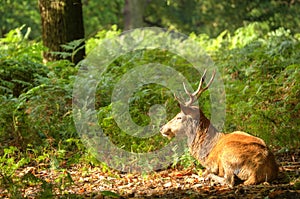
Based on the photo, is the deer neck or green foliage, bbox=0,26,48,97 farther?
green foliage, bbox=0,26,48,97

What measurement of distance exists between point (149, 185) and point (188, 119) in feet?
3.44

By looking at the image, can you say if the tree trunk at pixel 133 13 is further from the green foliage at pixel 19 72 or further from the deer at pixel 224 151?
the deer at pixel 224 151

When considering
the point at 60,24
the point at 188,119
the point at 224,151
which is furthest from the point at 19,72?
the point at 224,151

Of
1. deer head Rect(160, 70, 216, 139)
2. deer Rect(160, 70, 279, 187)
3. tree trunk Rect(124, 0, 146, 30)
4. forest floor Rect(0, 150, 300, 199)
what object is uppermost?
tree trunk Rect(124, 0, 146, 30)

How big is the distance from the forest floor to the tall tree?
14.0ft

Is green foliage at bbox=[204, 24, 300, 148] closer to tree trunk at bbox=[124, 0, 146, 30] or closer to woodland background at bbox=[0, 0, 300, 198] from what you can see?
woodland background at bbox=[0, 0, 300, 198]

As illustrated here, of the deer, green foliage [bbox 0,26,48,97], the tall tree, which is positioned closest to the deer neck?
the deer

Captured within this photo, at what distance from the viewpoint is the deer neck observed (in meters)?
7.29

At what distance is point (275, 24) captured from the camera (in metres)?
25.1

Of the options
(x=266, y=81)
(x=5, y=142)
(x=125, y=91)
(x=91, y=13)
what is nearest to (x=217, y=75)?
(x=266, y=81)

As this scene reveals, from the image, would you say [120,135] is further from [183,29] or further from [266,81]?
[183,29]

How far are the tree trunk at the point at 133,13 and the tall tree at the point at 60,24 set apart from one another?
53.0 feet

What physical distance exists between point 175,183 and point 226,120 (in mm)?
2224

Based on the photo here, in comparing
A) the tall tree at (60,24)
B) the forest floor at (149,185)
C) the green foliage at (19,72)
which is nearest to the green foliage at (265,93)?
the forest floor at (149,185)
